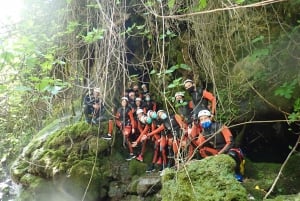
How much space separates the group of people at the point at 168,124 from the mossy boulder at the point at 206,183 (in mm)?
854

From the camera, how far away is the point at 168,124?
660 centimetres

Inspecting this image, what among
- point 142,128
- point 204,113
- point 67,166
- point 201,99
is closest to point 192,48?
point 201,99

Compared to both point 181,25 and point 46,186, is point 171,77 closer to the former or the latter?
point 181,25

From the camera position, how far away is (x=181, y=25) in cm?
648

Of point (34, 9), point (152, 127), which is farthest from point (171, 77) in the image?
point (34, 9)

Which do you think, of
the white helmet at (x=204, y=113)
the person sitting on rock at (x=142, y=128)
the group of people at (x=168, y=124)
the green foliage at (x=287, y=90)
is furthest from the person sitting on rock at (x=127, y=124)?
the green foliage at (x=287, y=90)

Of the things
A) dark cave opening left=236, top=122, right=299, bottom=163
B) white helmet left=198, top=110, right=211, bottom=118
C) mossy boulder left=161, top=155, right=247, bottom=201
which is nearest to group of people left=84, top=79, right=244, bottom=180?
white helmet left=198, top=110, right=211, bottom=118

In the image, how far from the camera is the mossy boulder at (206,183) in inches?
129

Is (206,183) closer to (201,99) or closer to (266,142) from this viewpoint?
(201,99)

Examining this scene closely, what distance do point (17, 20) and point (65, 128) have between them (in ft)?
10.5

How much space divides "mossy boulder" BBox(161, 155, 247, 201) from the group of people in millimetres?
854

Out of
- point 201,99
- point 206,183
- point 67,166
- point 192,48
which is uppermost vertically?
point 192,48

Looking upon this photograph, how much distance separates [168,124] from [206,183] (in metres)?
3.14

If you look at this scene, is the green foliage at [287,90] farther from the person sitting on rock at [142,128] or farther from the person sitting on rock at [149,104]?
the person sitting on rock at [149,104]
